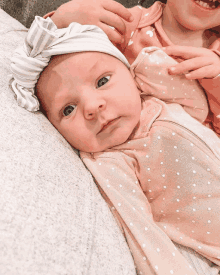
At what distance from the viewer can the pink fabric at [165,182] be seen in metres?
0.64

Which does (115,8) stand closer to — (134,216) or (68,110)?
(68,110)

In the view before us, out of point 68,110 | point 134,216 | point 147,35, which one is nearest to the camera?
point 134,216

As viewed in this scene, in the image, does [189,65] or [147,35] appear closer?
[189,65]

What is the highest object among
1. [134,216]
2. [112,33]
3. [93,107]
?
[112,33]

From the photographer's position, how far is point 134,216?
627mm

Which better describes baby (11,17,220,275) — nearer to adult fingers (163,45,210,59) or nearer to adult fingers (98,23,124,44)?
adult fingers (98,23,124,44)

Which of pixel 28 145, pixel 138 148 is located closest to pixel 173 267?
pixel 138 148

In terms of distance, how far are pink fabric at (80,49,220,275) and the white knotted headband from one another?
210mm

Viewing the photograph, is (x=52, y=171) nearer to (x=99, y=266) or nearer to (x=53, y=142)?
(x=53, y=142)

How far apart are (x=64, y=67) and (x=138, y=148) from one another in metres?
0.35

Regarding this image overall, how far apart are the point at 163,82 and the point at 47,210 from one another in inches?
22.9

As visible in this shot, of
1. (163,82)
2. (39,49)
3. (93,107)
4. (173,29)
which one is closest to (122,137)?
(93,107)

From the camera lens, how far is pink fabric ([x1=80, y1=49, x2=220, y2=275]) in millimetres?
637

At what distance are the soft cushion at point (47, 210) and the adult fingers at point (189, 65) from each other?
447mm
